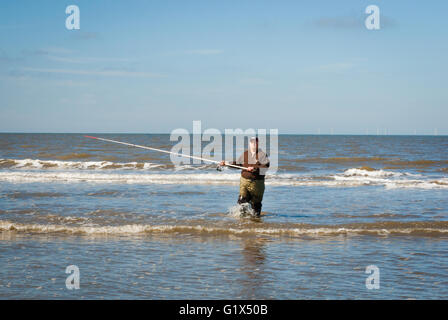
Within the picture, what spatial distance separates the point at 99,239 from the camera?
945 cm

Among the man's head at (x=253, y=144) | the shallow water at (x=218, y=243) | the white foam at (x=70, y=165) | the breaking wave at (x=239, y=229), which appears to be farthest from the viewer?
the white foam at (x=70, y=165)

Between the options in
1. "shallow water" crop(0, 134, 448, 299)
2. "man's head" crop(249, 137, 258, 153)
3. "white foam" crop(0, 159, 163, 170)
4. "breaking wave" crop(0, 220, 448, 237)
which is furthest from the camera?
"white foam" crop(0, 159, 163, 170)

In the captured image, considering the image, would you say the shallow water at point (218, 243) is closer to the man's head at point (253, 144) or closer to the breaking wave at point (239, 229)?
the breaking wave at point (239, 229)

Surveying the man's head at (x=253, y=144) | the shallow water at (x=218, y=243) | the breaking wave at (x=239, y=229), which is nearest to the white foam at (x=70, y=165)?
the shallow water at (x=218, y=243)

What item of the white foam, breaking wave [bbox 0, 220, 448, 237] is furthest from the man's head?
the white foam

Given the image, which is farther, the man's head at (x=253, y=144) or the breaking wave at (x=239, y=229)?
the man's head at (x=253, y=144)

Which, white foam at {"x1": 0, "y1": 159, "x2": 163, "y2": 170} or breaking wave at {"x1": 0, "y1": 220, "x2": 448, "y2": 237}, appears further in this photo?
white foam at {"x1": 0, "y1": 159, "x2": 163, "y2": 170}

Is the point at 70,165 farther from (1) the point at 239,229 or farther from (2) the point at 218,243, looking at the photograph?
(2) the point at 218,243

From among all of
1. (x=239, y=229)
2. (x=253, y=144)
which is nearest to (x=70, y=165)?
(x=253, y=144)

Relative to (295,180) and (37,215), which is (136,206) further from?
(295,180)

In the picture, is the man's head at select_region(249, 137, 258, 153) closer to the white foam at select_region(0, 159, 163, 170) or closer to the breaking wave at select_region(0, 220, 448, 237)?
the breaking wave at select_region(0, 220, 448, 237)

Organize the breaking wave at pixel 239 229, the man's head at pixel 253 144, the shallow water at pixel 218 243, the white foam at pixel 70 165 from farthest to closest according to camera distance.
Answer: the white foam at pixel 70 165 → the man's head at pixel 253 144 → the breaking wave at pixel 239 229 → the shallow water at pixel 218 243
